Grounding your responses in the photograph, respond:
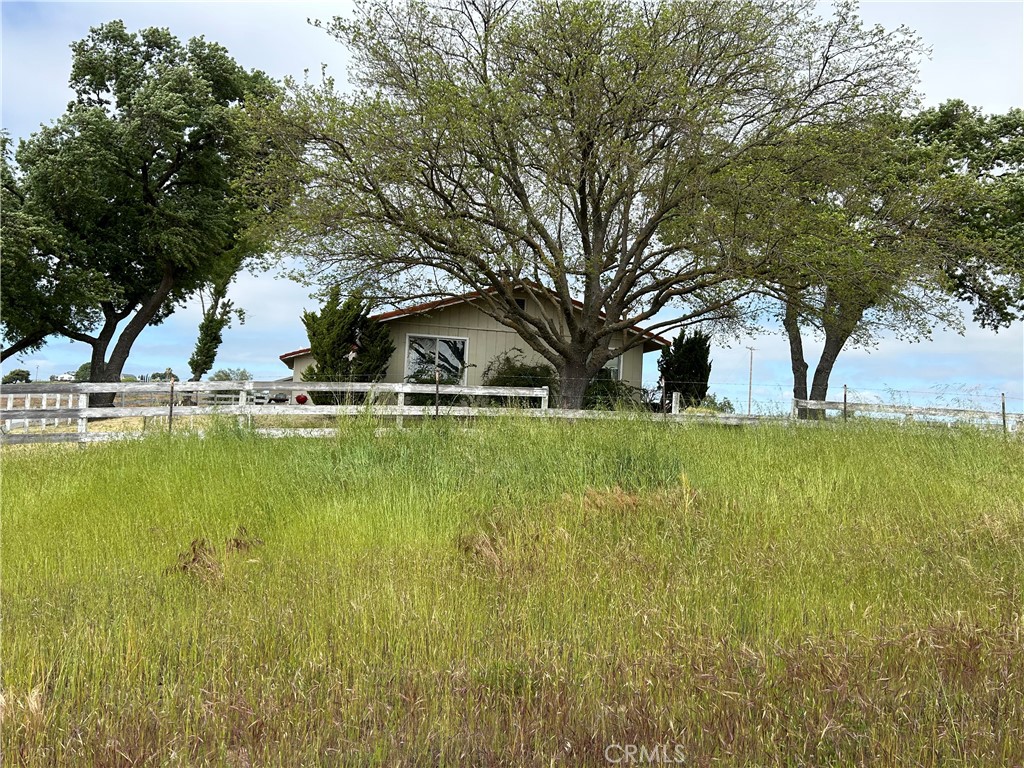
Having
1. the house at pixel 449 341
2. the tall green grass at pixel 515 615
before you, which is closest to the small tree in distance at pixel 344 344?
the house at pixel 449 341

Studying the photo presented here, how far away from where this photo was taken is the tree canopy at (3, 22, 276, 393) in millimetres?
24703

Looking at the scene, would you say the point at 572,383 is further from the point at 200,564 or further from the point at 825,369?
the point at 200,564

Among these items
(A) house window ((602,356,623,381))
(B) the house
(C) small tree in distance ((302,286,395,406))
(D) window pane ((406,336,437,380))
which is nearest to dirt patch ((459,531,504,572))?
(C) small tree in distance ((302,286,395,406))

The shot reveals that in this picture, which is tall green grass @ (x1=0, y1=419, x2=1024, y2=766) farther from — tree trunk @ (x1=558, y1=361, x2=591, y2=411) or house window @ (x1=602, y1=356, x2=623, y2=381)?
house window @ (x1=602, y1=356, x2=623, y2=381)

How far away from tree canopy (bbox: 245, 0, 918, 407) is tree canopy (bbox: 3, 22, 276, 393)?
7.56 meters

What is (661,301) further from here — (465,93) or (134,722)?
(134,722)

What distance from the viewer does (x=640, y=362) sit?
27984 millimetres

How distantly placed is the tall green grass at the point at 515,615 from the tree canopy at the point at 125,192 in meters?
20.3

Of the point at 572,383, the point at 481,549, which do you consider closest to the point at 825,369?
the point at 572,383

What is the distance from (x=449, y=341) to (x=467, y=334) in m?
0.67

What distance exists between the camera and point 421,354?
2422 centimetres

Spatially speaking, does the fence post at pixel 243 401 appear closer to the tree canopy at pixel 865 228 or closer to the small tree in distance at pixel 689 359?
the tree canopy at pixel 865 228

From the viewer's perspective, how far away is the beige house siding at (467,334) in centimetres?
2402

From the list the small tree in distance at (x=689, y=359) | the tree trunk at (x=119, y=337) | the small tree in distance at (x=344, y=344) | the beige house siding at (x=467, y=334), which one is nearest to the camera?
the small tree in distance at (x=344, y=344)
